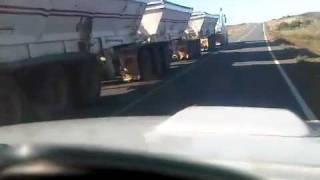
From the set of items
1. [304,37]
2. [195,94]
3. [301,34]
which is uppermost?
[195,94]

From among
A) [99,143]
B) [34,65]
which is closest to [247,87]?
[34,65]

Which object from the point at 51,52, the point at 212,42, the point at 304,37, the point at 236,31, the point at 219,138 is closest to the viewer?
the point at 219,138

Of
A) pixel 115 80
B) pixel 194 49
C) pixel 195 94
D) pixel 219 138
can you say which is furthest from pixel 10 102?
pixel 194 49

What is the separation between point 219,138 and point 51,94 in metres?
11.2

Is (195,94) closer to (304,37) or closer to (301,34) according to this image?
(304,37)

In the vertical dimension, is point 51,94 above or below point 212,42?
above

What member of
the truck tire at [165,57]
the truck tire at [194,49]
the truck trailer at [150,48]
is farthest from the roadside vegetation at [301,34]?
the truck tire at [165,57]

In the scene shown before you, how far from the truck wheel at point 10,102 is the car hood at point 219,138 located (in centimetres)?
849

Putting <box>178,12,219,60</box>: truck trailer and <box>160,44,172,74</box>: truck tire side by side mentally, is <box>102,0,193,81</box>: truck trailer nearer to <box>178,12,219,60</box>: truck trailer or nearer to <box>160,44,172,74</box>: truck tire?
<box>160,44,172,74</box>: truck tire

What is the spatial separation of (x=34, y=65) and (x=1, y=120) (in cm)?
138

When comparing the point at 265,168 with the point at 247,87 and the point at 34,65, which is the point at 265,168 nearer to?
the point at 34,65

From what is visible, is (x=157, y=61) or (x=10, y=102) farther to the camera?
(x=157, y=61)

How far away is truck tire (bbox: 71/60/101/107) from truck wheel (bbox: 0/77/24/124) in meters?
3.60

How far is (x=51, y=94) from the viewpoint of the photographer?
13.6 meters
